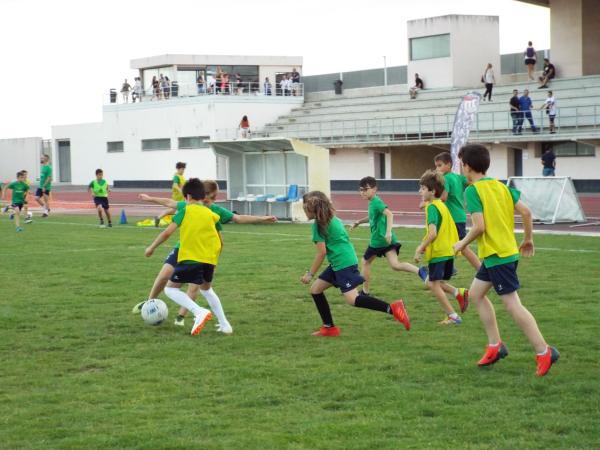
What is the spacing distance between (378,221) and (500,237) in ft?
13.7

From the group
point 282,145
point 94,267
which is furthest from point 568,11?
point 94,267

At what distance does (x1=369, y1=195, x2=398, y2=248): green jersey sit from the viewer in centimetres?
1198

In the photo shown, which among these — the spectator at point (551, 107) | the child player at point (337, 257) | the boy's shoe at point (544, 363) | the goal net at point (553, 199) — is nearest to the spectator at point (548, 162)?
the spectator at point (551, 107)

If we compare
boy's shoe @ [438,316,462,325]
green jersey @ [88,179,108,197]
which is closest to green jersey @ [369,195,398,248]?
boy's shoe @ [438,316,462,325]

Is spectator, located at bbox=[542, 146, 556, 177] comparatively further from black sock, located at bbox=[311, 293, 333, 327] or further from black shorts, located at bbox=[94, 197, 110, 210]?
black sock, located at bbox=[311, 293, 333, 327]

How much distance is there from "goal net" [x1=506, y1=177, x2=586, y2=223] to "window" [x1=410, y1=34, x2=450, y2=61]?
23601mm

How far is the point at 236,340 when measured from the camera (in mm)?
9922

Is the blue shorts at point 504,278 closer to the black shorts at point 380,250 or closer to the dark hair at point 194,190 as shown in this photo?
the dark hair at point 194,190

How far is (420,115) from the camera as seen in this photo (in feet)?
154

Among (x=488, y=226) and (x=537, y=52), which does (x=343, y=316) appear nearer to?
(x=488, y=226)

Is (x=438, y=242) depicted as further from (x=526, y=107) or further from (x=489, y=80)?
(x=489, y=80)

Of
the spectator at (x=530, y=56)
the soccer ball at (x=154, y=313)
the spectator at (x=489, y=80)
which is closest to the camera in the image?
the soccer ball at (x=154, y=313)

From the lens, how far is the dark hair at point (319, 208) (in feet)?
32.0

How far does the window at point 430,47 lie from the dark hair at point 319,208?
40005 mm
